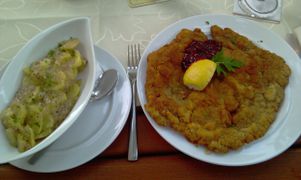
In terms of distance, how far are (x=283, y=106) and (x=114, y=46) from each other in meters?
0.60

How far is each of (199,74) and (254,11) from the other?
0.47 m

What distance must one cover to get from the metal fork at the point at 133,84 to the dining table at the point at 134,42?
17 millimetres

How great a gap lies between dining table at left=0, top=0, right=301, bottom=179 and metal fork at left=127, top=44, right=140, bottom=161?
17 millimetres

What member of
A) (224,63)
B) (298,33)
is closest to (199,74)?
(224,63)

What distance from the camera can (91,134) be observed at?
88 cm

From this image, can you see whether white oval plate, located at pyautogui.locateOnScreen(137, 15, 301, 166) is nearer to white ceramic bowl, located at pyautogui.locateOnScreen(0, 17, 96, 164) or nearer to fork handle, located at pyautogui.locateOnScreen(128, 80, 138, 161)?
fork handle, located at pyautogui.locateOnScreen(128, 80, 138, 161)

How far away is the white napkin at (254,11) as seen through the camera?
1164 mm

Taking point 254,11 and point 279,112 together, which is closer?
point 279,112

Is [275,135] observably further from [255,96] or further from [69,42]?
[69,42]

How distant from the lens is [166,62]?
96cm

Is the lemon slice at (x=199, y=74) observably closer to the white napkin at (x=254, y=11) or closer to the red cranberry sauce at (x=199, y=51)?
the red cranberry sauce at (x=199, y=51)

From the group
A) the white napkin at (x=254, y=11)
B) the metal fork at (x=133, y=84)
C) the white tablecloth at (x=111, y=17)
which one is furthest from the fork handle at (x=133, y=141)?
the white napkin at (x=254, y=11)

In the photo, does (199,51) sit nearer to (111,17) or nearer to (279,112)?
(279,112)

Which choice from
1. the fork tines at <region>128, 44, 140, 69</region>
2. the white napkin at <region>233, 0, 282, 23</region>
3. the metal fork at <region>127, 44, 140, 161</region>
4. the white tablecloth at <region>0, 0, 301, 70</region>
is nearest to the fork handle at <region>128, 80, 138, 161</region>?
the metal fork at <region>127, 44, 140, 161</region>
